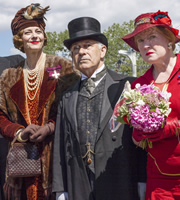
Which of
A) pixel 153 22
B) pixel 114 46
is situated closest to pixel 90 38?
pixel 153 22

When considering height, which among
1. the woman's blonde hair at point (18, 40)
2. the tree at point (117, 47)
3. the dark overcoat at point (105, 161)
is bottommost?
the dark overcoat at point (105, 161)

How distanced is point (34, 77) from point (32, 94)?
224mm

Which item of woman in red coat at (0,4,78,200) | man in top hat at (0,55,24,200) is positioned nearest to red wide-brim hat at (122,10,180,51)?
woman in red coat at (0,4,78,200)

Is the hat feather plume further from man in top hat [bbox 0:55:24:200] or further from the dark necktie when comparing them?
the dark necktie

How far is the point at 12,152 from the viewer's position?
447 cm

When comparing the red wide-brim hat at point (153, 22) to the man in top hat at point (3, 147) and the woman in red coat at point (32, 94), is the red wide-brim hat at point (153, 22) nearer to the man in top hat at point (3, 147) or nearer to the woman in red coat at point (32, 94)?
the woman in red coat at point (32, 94)

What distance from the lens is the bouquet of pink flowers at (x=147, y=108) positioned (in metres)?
2.98

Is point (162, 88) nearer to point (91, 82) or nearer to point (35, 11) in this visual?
point (91, 82)

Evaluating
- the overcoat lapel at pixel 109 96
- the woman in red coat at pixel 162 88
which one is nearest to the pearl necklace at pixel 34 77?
the overcoat lapel at pixel 109 96

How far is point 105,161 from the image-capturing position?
12.1 feet

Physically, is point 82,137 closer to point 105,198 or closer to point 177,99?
point 105,198

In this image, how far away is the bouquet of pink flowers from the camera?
298 cm

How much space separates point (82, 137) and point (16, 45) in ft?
5.67

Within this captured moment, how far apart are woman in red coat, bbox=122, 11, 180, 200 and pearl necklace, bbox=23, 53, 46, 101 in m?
1.61
